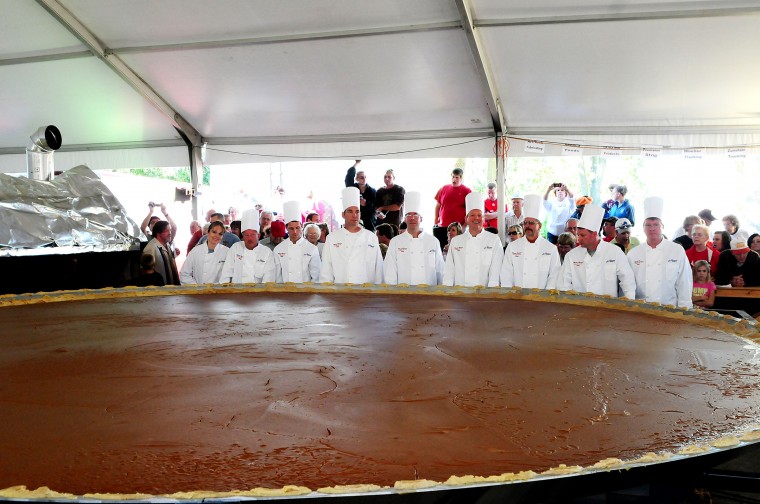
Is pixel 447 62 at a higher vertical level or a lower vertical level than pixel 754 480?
higher

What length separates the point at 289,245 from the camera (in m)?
6.10

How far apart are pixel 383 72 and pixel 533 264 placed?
3245mm

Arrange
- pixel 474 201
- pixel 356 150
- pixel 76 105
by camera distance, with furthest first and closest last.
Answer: pixel 356 150, pixel 76 105, pixel 474 201

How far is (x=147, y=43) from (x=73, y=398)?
21.2ft

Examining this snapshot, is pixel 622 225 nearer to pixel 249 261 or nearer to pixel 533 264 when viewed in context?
pixel 533 264

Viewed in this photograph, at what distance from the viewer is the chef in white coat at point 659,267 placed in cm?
475

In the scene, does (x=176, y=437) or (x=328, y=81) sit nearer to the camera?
(x=176, y=437)

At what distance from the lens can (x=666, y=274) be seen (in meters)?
4.77

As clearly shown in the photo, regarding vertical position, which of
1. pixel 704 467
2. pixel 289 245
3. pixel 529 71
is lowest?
pixel 704 467

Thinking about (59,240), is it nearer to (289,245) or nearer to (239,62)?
(289,245)

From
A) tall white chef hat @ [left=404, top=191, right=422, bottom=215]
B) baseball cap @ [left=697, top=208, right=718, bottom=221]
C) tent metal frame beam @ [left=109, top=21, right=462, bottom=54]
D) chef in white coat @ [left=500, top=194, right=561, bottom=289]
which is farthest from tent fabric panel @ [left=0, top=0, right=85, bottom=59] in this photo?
baseball cap @ [left=697, top=208, right=718, bottom=221]

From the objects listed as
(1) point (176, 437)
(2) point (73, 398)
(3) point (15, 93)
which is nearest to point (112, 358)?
(2) point (73, 398)

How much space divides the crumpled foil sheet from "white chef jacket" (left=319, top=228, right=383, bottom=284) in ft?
6.02

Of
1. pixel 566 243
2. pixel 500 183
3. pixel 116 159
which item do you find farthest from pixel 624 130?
pixel 116 159
